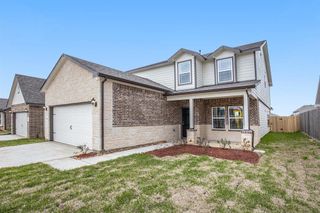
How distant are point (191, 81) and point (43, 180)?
1021 cm

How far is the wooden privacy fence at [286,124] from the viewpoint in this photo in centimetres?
1908

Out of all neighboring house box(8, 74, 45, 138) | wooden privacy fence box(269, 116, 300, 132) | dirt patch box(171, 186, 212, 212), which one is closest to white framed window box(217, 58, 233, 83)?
dirt patch box(171, 186, 212, 212)

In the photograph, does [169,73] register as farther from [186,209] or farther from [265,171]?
[186,209]

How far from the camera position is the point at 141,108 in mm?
10070

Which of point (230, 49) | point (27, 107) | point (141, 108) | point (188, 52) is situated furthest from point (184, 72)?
point (27, 107)

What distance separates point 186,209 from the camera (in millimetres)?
3230

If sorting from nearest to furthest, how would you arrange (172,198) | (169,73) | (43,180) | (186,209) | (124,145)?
(186,209), (172,198), (43,180), (124,145), (169,73)

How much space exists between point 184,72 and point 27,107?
44.8ft

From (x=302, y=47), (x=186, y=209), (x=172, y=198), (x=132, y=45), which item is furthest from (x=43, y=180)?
(x=302, y=47)

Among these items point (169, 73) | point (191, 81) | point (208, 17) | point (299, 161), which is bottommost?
point (299, 161)

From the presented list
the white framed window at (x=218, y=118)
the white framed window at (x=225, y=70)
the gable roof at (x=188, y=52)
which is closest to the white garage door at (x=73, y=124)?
the gable roof at (x=188, y=52)

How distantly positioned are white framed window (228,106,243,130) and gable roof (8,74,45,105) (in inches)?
621

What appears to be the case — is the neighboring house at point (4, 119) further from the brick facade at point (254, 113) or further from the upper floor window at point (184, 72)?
the brick facade at point (254, 113)

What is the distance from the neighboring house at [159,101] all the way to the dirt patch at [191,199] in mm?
5243
